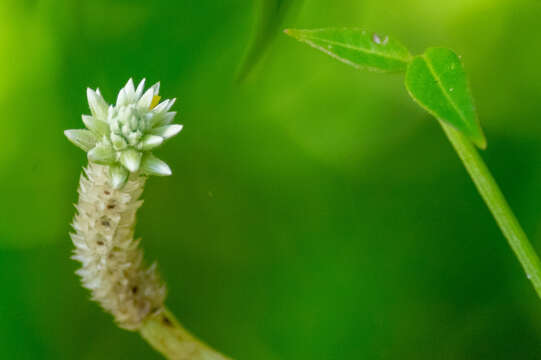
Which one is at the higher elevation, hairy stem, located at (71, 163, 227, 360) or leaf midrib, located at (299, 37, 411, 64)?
leaf midrib, located at (299, 37, 411, 64)

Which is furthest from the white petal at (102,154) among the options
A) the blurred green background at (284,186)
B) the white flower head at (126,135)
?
the blurred green background at (284,186)

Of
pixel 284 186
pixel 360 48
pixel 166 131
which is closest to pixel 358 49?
pixel 360 48

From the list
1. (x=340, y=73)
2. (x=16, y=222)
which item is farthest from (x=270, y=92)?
(x=16, y=222)

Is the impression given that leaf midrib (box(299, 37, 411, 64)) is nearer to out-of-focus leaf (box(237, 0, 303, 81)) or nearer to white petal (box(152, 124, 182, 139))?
white petal (box(152, 124, 182, 139))

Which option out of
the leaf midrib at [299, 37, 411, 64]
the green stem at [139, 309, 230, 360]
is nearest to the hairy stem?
the green stem at [139, 309, 230, 360]

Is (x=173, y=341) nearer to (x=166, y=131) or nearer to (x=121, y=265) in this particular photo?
(x=121, y=265)
